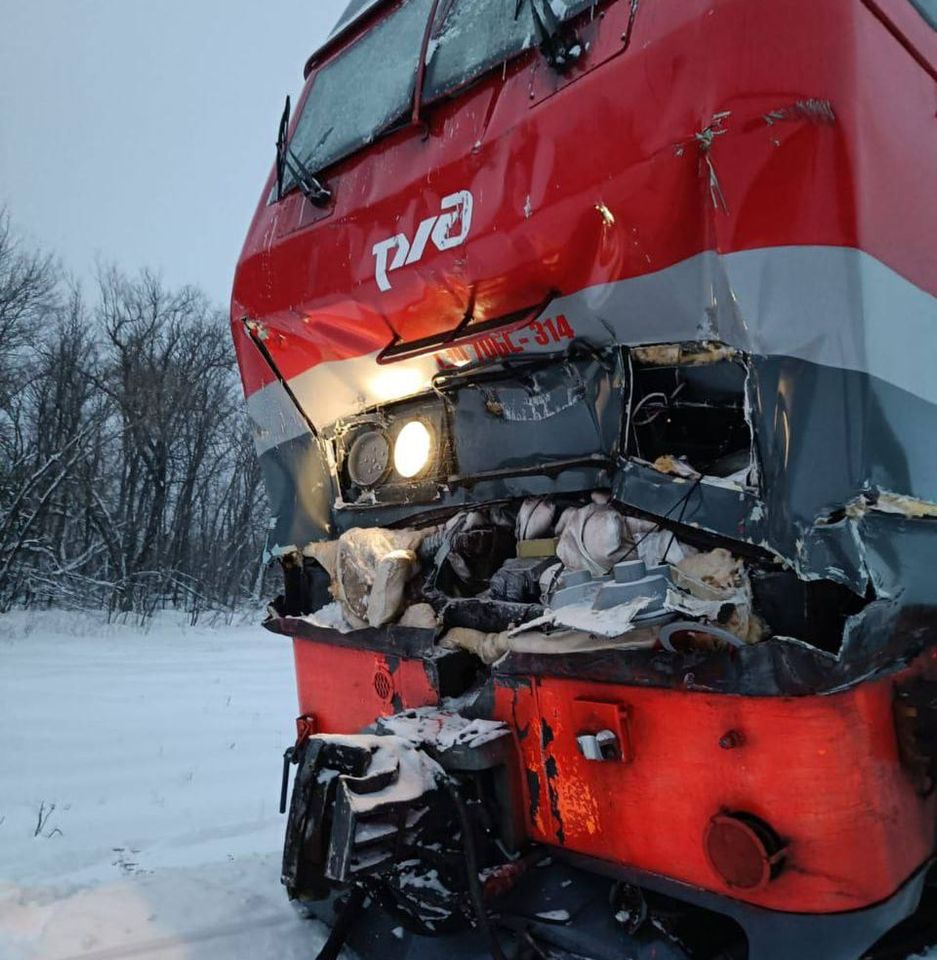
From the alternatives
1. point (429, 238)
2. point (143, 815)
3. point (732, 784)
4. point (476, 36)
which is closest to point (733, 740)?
point (732, 784)

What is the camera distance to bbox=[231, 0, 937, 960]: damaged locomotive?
4.74 feet

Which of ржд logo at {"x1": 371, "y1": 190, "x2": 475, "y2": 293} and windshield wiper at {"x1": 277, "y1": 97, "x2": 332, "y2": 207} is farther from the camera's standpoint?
windshield wiper at {"x1": 277, "y1": 97, "x2": 332, "y2": 207}

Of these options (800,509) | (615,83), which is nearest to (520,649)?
(800,509)

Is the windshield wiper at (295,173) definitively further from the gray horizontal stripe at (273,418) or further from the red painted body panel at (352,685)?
the red painted body panel at (352,685)

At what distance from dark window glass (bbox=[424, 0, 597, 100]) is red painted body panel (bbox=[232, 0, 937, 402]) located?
2.4 inches

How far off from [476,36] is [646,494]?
4.76 feet

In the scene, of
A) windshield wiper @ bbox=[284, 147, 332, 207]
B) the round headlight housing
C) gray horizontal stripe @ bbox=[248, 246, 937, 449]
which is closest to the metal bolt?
gray horizontal stripe @ bbox=[248, 246, 937, 449]

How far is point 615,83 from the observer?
1.71 m

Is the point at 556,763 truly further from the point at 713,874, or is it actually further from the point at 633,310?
the point at 633,310

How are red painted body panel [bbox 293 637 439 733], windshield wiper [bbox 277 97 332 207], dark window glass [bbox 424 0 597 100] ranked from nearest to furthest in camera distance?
dark window glass [bbox 424 0 597 100]
red painted body panel [bbox 293 637 439 733]
windshield wiper [bbox 277 97 332 207]

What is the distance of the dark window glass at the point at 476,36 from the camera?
6.49 ft

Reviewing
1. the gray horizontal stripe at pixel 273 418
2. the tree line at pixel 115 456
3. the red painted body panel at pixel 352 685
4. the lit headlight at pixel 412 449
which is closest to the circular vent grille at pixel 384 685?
the red painted body panel at pixel 352 685

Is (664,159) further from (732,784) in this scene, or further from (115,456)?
(115,456)

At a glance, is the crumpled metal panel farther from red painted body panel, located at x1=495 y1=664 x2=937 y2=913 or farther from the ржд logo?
red painted body panel, located at x1=495 y1=664 x2=937 y2=913
